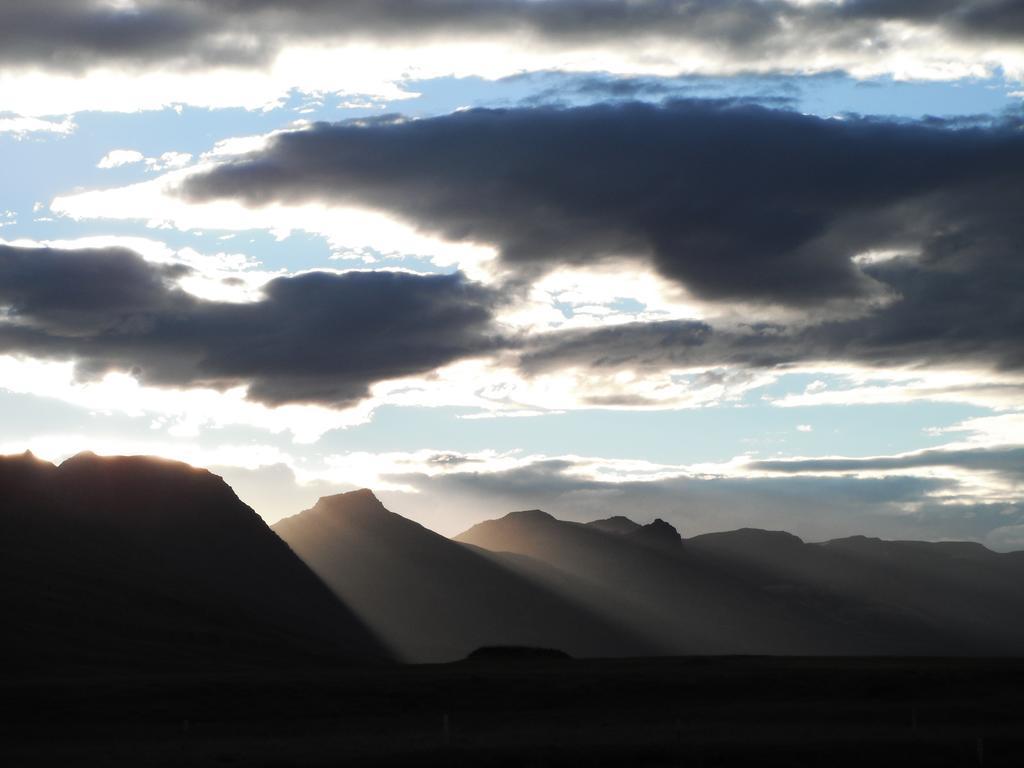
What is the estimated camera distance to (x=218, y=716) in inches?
2488

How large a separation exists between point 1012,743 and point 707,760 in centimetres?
1317

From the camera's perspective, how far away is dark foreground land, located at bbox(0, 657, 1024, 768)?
148 feet

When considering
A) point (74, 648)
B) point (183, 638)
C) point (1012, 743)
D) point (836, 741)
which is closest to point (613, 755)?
point (836, 741)

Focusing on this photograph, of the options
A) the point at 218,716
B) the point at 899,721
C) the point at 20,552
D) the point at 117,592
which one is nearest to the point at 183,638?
the point at 117,592

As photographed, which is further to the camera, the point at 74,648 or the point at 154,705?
the point at 74,648

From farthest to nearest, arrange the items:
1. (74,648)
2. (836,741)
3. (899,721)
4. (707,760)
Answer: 1. (74,648)
2. (899,721)
3. (836,741)
4. (707,760)

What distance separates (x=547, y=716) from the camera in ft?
202

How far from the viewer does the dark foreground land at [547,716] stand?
45094 mm

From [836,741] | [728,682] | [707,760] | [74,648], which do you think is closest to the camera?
[707,760]

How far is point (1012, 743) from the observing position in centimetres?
4744

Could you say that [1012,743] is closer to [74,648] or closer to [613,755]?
[613,755]

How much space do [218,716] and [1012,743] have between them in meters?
37.8

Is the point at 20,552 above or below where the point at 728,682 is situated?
above

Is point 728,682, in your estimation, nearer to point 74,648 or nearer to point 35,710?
point 35,710
